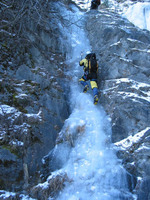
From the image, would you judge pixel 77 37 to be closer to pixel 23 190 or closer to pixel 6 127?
pixel 6 127

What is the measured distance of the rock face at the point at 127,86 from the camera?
3748mm

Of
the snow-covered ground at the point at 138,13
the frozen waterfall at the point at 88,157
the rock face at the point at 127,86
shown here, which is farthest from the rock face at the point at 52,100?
the snow-covered ground at the point at 138,13

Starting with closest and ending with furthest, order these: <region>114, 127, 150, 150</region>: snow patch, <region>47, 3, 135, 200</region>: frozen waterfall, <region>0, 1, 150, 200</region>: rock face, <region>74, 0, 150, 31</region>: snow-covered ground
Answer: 1. <region>47, 3, 135, 200</region>: frozen waterfall
2. <region>0, 1, 150, 200</region>: rock face
3. <region>114, 127, 150, 150</region>: snow patch
4. <region>74, 0, 150, 31</region>: snow-covered ground

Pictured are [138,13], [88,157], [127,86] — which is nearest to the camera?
[88,157]

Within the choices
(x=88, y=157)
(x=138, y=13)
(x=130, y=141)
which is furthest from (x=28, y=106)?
(x=138, y=13)

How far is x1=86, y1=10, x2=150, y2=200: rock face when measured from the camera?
375 centimetres

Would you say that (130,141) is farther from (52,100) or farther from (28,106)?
(28,106)

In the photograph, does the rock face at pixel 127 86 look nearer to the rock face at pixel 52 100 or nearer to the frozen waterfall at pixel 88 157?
the rock face at pixel 52 100

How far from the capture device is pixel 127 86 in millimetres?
5055

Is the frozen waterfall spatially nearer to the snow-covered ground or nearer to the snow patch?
the snow patch

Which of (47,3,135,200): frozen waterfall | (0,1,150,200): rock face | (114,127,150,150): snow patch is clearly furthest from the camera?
(114,127,150,150): snow patch

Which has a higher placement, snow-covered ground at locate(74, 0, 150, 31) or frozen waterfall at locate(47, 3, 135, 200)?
snow-covered ground at locate(74, 0, 150, 31)

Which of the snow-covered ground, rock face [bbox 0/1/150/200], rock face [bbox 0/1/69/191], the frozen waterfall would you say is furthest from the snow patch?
the snow-covered ground

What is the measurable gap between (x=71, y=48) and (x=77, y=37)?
1059mm
